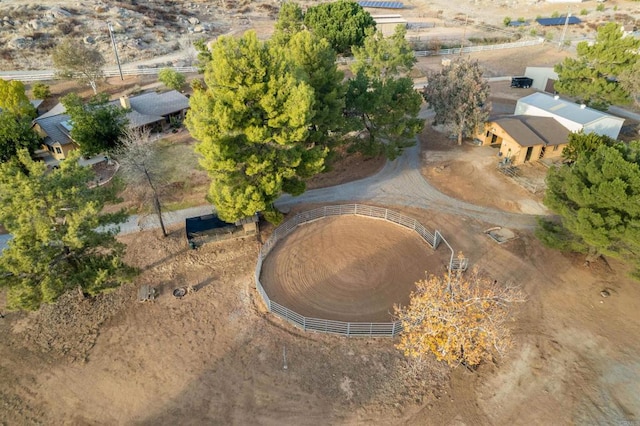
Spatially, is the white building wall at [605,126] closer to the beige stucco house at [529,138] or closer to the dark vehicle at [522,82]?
the beige stucco house at [529,138]

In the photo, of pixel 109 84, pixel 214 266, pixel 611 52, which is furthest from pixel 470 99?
pixel 109 84

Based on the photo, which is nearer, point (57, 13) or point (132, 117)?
point (132, 117)

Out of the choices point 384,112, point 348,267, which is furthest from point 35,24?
point 348,267

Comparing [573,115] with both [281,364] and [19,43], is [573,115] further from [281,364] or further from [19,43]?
[19,43]

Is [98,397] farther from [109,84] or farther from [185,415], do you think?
[109,84]

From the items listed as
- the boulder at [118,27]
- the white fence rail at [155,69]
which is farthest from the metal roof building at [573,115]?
the boulder at [118,27]

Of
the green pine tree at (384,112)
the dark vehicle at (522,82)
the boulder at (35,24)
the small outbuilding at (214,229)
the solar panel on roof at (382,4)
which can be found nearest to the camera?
the small outbuilding at (214,229)
